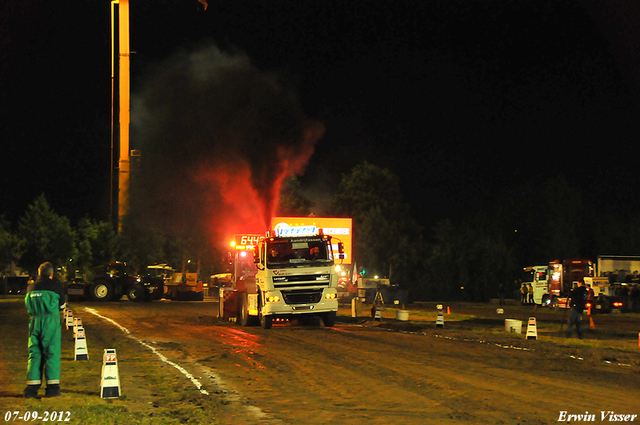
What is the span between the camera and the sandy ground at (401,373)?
9.22 meters

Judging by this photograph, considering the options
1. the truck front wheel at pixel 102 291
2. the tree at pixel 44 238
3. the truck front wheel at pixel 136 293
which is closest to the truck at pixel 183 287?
the truck front wheel at pixel 136 293

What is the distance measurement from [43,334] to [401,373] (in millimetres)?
6074

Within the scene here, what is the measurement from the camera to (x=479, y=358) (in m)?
15.1

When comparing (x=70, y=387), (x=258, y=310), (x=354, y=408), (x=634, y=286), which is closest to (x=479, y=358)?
(x=354, y=408)

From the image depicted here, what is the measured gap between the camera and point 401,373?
41.3 feet

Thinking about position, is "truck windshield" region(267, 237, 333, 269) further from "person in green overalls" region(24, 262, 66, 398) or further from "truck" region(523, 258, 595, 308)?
"truck" region(523, 258, 595, 308)

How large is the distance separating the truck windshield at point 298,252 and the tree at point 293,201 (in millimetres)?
31964

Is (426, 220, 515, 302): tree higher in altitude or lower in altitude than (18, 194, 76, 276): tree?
lower

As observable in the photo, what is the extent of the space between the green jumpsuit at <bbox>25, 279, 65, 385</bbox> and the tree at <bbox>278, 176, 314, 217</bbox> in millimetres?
45081

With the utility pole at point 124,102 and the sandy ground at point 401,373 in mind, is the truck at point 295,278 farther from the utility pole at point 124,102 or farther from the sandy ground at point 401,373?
the utility pole at point 124,102

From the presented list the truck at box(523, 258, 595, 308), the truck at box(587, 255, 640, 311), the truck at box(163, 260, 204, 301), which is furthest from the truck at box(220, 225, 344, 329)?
the truck at box(523, 258, 595, 308)

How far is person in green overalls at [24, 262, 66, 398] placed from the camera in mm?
9500

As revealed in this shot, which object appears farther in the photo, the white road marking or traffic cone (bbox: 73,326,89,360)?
traffic cone (bbox: 73,326,89,360)

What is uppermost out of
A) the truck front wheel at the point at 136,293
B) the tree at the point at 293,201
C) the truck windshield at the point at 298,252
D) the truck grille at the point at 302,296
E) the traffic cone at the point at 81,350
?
the tree at the point at 293,201
